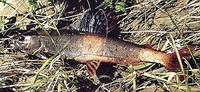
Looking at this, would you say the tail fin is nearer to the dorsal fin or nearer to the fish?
the fish

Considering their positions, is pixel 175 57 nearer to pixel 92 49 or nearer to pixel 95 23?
pixel 92 49

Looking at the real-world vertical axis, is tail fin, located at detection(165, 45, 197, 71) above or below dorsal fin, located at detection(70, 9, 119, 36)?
below

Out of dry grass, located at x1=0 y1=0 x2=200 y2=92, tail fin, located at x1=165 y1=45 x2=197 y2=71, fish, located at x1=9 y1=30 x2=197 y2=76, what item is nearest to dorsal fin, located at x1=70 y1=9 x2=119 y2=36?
fish, located at x1=9 y1=30 x2=197 y2=76

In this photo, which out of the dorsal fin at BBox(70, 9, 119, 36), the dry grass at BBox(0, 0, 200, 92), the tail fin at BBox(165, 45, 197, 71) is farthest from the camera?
the dorsal fin at BBox(70, 9, 119, 36)

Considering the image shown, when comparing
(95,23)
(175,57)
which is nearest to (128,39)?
(95,23)

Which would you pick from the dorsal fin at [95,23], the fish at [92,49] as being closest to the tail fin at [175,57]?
the fish at [92,49]

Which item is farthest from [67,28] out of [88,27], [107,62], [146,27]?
[146,27]
